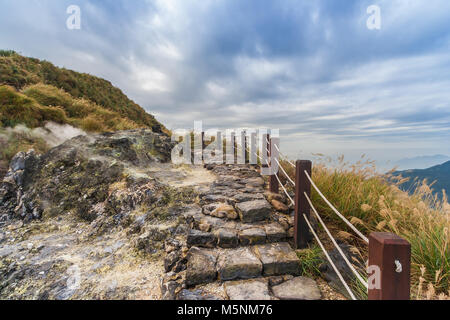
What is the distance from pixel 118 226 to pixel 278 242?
278cm

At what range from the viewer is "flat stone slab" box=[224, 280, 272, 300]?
2.08m

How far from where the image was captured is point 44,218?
174 inches

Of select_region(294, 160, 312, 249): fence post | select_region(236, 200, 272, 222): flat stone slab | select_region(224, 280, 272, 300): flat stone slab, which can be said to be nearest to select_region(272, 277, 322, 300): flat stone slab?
select_region(224, 280, 272, 300): flat stone slab

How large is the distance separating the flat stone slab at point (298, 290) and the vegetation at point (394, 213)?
3.00ft

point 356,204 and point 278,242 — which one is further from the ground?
point 356,204

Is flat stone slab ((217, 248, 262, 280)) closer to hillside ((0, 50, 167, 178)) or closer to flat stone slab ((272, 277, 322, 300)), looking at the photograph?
flat stone slab ((272, 277, 322, 300))

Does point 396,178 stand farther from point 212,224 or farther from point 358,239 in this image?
point 212,224

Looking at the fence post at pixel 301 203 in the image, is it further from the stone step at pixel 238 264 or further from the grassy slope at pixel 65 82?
the grassy slope at pixel 65 82

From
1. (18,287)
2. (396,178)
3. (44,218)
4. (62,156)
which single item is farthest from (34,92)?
(396,178)

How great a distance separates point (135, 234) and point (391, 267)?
3.30m

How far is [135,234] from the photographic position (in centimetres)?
341

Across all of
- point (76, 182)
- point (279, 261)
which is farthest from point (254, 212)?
point (76, 182)

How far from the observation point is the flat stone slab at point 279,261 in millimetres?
2408

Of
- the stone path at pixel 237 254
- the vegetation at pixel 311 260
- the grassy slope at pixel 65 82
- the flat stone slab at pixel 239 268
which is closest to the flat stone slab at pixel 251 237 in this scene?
the stone path at pixel 237 254
